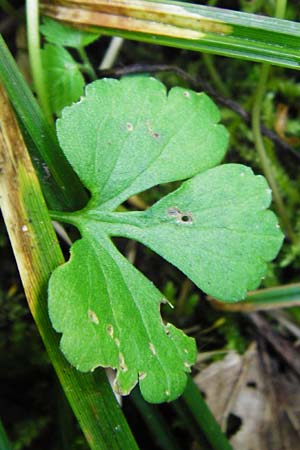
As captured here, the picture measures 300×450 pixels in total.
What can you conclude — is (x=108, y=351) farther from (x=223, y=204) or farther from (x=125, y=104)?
(x=125, y=104)

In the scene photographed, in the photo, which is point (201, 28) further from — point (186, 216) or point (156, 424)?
point (156, 424)

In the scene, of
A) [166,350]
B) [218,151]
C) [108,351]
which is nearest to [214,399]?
[166,350]

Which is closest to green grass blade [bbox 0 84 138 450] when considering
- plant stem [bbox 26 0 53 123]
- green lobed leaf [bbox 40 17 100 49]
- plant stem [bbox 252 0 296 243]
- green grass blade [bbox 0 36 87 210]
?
green grass blade [bbox 0 36 87 210]

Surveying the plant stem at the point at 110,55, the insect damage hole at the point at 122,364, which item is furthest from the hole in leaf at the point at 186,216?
the plant stem at the point at 110,55

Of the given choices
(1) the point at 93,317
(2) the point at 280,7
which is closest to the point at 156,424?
(1) the point at 93,317

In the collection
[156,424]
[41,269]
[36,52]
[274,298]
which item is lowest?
[156,424]

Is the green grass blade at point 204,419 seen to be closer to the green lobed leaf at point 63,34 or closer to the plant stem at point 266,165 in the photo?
the plant stem at point 266,165
